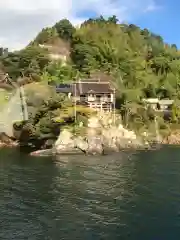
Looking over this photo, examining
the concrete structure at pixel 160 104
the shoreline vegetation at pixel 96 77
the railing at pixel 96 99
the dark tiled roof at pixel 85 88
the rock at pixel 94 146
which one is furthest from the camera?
the concrete structure at pixel 160 104

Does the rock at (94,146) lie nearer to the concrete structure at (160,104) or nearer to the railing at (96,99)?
the railing at (96,99)

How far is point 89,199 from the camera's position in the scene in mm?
30031

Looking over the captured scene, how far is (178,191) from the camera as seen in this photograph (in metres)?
32.5

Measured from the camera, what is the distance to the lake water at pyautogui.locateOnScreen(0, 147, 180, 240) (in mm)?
23125

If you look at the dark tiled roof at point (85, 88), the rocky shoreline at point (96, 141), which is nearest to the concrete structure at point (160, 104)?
the rocky shoreline at point (96, 141)

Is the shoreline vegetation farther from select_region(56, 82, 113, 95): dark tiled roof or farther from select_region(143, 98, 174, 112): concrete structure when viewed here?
select_region(56, 82, 113, 95): dark tiled roof

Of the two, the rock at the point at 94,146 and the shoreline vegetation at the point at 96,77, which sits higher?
the shoreline vegetation at the point at 96,77

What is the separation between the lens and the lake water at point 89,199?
75.9 feet

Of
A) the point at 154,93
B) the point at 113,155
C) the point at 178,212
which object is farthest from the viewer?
the point at 154,93

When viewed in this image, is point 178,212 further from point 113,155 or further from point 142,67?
point 142,67

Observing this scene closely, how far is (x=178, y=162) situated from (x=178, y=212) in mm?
21579

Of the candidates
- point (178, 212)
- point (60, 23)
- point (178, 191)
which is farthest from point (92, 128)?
point (60, 23)

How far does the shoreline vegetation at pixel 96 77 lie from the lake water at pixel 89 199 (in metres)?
11.1

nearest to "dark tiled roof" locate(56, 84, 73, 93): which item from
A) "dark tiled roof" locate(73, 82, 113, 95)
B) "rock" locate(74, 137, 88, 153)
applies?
"dark tiled roof" locate(73, 82, 113, 95)
